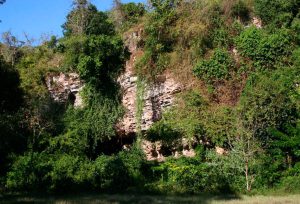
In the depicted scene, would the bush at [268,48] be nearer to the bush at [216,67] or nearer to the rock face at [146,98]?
the bush at [216,67]

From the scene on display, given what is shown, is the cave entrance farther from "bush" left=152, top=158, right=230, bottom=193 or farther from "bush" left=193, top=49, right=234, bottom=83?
"bush" left=152, top=158, right=230, bottom=193

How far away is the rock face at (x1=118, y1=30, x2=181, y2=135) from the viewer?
2430 cm

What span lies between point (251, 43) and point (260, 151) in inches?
289

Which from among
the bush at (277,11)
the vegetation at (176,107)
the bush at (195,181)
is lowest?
the bush at (195,181)

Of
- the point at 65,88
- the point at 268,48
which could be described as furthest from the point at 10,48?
the point at 268,48

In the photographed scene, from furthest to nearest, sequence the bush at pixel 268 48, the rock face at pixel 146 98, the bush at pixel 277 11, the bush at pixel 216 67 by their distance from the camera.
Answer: the rock face at pixel 146 98, the bush at pixel 277 11, the bush at pixel 216 67, the bush at pixel 268 48

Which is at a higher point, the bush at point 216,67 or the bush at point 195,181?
the bush at point 216,67

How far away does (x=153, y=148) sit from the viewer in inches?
950

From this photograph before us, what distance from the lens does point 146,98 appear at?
24.7m

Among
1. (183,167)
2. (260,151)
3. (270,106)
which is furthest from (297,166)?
(183,167)

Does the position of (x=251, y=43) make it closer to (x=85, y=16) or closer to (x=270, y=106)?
(x=270, y=106)

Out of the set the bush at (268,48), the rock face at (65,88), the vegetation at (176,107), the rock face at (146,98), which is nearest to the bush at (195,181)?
the vegetation at (176,107)

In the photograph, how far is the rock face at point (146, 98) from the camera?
24.3m

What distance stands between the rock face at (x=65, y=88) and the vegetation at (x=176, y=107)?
0.68 metres
